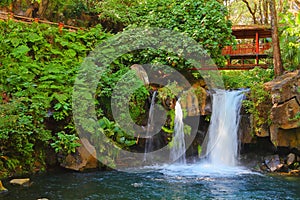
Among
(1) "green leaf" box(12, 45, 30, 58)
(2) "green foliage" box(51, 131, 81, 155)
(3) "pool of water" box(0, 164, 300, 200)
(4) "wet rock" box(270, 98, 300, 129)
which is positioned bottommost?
(3) "pool of water" box(0, 164, 300, 200)

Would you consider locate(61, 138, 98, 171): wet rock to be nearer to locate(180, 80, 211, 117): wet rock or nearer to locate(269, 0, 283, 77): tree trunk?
locate(180, 80, 211, 117): wet rock

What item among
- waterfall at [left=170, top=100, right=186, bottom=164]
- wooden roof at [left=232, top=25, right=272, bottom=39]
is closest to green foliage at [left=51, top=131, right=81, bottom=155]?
waterfall at [left=170, top=100, right=186, bottom=164]

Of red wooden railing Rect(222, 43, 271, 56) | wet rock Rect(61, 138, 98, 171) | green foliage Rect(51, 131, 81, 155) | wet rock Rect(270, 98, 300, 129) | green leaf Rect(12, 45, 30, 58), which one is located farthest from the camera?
red wooden railing Rect(222, 43, 271, 56)

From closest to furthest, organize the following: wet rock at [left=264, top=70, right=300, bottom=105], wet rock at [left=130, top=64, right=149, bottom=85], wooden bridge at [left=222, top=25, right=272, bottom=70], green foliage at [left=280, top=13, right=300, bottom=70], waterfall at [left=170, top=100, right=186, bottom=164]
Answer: wet rock at [left=264, top=70, right=300, bottom=105], waterfall at [left=170, top=100, right=186, bottom=164], green foliage at [left=280, top=13, right=300, bottom=70], wet rock at [left=130, top=64, right=149, bottom=85], wooden bridge at [left=222, top=25, right=272, bottom=70]

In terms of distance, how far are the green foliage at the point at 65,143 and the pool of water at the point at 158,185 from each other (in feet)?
2.34

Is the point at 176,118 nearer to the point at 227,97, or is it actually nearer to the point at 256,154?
the point at 227,97

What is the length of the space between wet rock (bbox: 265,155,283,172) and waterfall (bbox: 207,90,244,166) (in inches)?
48.4

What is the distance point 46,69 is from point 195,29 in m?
7.21

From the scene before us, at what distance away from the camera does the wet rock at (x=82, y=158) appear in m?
10.3

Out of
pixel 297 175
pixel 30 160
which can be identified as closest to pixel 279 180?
pixel 297 175

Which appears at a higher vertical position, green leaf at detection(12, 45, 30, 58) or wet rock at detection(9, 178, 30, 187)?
green leaf at detection(12, 45, 30, 58)

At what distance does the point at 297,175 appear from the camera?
10180mm

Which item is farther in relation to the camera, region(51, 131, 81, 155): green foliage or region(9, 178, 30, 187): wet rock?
region(51, 131, 81, 155): green foliage

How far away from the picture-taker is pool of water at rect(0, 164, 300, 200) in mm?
7727
